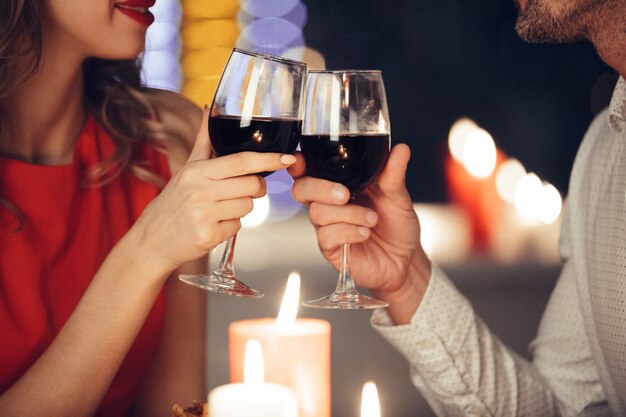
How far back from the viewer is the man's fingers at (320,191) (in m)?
1.17

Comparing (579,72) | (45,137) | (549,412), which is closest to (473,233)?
(549,412)

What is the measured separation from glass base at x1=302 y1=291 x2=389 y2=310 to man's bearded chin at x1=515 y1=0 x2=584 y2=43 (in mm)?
611

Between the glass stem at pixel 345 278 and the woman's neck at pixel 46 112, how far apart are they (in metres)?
0.72

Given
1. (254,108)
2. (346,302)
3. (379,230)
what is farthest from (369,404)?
(379,230)

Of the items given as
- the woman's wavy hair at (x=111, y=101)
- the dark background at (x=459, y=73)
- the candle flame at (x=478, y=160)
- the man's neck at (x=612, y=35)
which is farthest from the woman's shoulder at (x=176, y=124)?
the dark background at (x=459, y=73)

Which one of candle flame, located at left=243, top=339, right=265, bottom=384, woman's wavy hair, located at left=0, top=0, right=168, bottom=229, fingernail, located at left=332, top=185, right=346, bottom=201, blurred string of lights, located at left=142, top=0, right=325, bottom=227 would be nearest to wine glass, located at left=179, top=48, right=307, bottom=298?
fingernail, located at left=332, top=185, right=346, bottom=201

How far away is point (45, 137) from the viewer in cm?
159

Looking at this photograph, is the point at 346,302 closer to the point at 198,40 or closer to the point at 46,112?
the point at 46,112

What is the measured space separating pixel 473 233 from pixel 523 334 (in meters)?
0.76

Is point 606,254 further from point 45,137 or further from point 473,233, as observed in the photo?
point 473,233

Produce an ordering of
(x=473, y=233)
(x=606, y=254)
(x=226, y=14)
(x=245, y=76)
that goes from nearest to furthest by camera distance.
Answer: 1. (x=245, y=76)
2. (x=606, y=254)
3. (x=473, y=233)
4. (x=226, y=14)

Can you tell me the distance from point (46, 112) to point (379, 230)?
2.40 ft

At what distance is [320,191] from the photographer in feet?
3.89

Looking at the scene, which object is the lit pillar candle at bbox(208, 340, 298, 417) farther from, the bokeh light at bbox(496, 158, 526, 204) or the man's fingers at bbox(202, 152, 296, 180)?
the bokeh light at bbox(496, 158, 526, 204)
